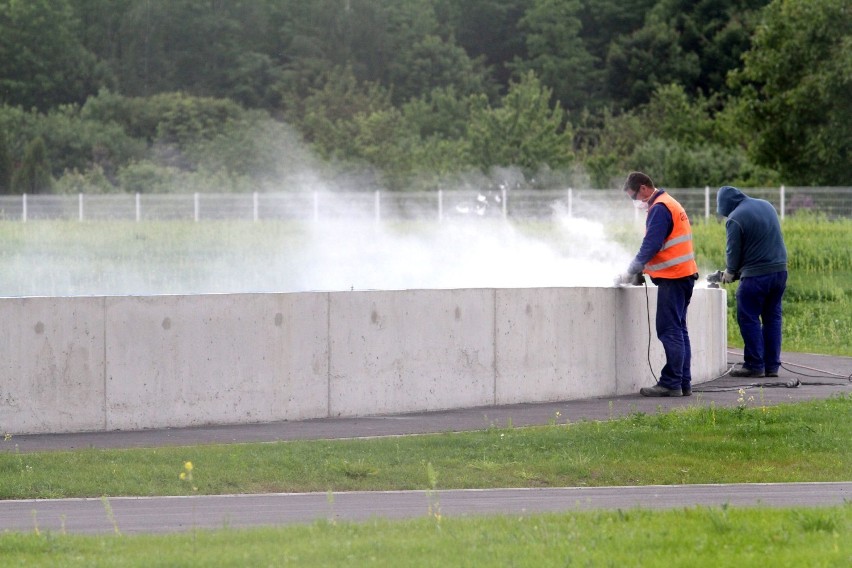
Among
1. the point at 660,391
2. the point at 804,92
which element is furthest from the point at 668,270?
the point at 804,92

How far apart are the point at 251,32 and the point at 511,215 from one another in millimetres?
39995

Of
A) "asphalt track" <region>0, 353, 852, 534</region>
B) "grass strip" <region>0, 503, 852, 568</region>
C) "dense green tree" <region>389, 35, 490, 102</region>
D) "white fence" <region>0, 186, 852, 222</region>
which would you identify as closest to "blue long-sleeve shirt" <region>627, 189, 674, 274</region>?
"asphalt track" <region>0, 353, 852, 534</region>

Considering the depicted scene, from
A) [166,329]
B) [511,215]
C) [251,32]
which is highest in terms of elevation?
[251,32]

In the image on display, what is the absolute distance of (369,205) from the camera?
4422cm

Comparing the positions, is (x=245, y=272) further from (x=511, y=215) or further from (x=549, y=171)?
(x=549, y=171)

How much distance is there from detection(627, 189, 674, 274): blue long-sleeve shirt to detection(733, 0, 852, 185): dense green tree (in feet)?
98.6

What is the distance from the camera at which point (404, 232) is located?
132 ft

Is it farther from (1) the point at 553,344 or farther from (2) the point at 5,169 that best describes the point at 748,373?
(2) the point at 5,169

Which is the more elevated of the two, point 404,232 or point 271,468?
point 404,232

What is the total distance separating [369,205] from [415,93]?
37.6m

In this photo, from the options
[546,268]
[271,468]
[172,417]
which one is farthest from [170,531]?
[546,268]

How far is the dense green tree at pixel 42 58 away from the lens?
71.9 m

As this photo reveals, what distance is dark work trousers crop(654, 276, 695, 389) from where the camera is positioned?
14953 mm

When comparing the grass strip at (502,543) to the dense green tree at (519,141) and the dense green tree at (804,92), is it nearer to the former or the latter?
the dense green tree at (804,92)
